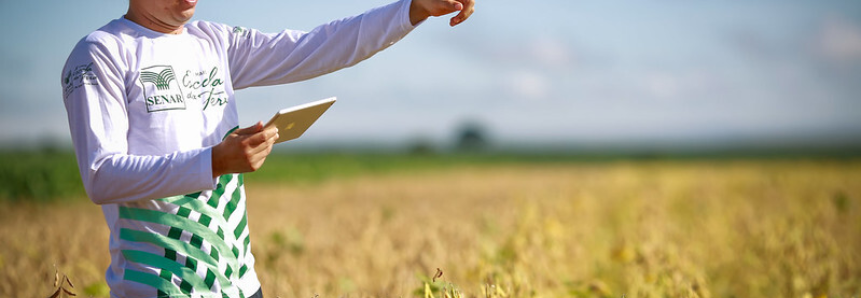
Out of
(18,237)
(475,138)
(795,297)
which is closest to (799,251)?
(795,297)

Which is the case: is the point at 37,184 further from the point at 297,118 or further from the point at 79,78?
the point at 297,118

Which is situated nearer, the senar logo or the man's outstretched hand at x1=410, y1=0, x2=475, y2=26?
the senar logo

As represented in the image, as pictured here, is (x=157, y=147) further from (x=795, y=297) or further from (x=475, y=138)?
(x=475, y=138)

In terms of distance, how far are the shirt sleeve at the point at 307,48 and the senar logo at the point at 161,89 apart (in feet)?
1.30

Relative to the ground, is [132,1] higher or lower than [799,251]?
higher

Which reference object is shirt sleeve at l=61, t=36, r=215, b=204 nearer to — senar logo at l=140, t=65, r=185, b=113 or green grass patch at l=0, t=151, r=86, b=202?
senar logo at l=140, t=65, r=185, b=113

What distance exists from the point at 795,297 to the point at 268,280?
3.27 metres

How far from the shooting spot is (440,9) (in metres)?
2.08

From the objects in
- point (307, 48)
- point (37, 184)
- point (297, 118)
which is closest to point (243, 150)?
point (297, 118)

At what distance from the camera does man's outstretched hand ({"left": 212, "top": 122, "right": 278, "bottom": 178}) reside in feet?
5.27

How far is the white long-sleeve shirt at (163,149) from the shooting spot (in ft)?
5.60

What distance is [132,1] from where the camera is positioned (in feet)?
6.50

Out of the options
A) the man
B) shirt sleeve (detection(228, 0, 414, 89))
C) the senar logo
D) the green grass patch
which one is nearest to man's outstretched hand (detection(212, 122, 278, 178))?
the man

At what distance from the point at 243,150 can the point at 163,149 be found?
0.38m
